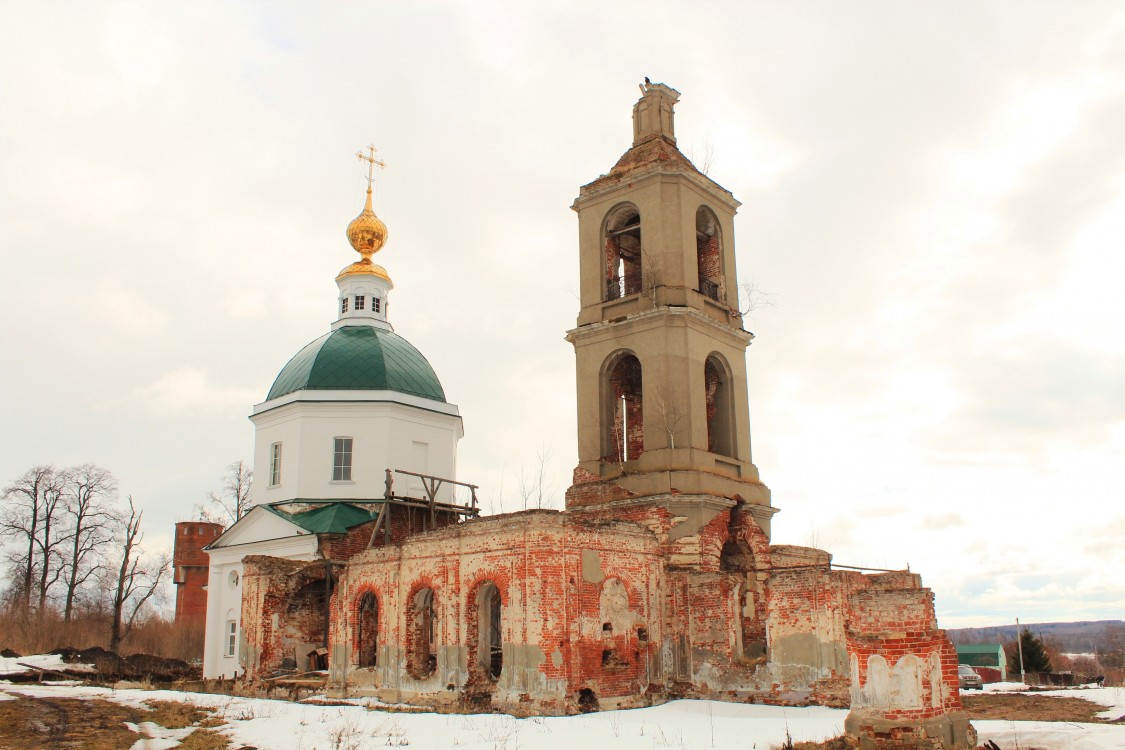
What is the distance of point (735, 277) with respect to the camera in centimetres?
2220

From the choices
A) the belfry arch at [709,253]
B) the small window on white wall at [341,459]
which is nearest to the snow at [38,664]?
the small window on white wall at [341,459]

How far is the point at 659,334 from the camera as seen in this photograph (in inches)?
782

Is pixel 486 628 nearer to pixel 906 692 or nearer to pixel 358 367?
pixel 906 692

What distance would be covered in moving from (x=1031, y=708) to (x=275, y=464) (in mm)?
19940

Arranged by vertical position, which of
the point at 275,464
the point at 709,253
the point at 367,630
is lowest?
the point at 367,630

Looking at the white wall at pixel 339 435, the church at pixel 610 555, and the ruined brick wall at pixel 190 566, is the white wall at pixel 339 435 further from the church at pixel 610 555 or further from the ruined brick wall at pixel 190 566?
the ruined brick wall at pixel 190 566

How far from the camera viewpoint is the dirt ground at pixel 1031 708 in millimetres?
14758

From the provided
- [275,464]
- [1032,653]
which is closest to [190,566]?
[275,464]

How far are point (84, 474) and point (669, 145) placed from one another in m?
32.1

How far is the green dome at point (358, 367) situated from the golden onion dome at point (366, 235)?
373cm

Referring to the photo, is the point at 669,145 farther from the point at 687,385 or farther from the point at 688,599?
the point at 688,599

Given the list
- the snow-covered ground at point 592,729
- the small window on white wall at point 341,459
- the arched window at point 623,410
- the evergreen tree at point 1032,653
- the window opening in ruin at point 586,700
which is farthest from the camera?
the evergreen tree at point 1032,653

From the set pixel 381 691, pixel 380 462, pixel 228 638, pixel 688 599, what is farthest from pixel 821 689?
pixel 228 638

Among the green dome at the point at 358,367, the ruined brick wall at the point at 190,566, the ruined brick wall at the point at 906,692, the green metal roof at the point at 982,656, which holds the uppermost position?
the green dome at the point at 358,367
